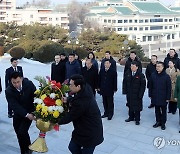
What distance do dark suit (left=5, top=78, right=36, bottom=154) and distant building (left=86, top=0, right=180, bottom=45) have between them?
2035 inches

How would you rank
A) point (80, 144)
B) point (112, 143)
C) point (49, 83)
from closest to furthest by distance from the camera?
point (80, 144), point (49, 83), point (112, 143)

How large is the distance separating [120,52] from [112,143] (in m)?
18.6

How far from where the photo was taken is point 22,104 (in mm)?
4043

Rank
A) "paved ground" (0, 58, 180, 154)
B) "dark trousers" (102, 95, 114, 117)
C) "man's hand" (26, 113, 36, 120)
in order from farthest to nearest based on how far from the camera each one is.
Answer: "dark trousers" (102, 95, 114, 117) < "paved ground" (0, 58, 180, 154) < "man's hand" (26, 113, 36, 120)

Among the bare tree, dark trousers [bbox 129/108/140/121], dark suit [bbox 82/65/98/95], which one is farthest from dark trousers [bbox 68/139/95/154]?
the bare tree

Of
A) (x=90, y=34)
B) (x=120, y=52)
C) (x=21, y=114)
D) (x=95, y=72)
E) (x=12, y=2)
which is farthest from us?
(x=12, y=2)

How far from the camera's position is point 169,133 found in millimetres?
5609

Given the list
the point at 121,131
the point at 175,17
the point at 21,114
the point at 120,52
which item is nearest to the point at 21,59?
the point at 120,52

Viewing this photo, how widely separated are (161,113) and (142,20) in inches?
2182

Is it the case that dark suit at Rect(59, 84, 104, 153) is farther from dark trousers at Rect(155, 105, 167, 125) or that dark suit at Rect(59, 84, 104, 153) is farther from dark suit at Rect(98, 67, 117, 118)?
dark suit at Rect(98, 67, 117, 118)

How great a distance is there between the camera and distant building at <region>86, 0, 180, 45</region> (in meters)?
57.4

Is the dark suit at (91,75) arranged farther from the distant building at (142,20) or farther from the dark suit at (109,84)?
the distant building at (142,20)

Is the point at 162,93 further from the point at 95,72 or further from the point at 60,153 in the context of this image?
the point at 60,153

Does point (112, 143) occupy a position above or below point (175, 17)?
below
